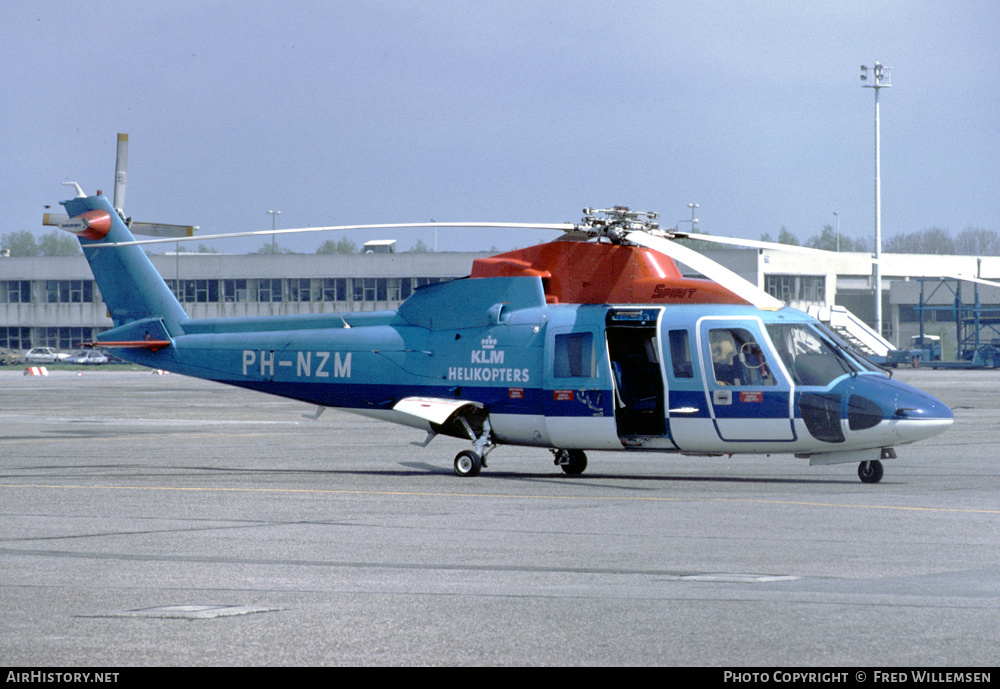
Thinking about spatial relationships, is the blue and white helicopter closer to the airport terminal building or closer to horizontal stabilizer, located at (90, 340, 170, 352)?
horizontal stabilizer, located at (90, 340, 170, 352)

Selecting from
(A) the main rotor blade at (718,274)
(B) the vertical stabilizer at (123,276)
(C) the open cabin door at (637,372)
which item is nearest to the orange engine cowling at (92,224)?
(B) the vertical stabilizer at (123,276)

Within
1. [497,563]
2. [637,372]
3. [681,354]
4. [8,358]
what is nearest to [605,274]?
[637,372]

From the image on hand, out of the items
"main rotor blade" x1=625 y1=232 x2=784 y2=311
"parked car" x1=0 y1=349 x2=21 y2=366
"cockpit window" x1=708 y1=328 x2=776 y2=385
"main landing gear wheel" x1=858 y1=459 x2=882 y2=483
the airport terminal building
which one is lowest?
"main landing gear wheel" x1=858 y1=459 x2=882 y2=483

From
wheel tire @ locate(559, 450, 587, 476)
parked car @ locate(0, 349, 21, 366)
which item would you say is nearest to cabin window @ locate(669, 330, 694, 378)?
wheel tire @ locate(559, 450, 587, 476)

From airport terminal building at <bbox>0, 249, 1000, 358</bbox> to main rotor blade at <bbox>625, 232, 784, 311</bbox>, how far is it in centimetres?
8480

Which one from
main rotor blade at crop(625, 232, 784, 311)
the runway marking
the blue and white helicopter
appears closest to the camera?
the runway marking

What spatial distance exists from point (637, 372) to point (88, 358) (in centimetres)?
9444

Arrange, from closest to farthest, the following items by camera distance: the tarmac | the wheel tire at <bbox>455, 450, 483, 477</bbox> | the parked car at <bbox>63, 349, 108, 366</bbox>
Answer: the tarmac, the wheel tire at <bbox>455, 450, 483, 477</bbox>, the parked car at <bbox>63, 349, 108, 366</bbox>

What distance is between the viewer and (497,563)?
10.1 meters

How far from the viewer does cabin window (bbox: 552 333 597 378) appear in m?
17.8

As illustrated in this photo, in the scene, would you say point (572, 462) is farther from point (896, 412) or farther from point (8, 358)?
point (8, 358)

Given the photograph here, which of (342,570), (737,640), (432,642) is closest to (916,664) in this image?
(737,640)

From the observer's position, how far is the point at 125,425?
102ft

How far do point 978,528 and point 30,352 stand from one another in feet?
354
